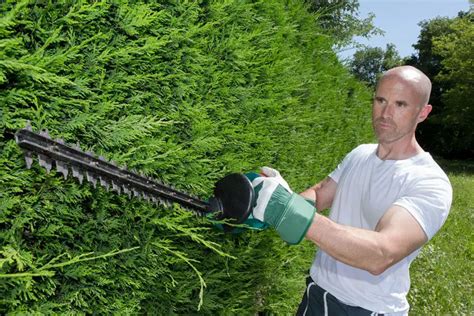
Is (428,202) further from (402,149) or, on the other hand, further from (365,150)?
(365,150)

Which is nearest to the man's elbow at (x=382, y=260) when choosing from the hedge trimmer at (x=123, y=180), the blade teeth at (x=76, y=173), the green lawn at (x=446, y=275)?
the hedge trimmer at (x=123, y=180)

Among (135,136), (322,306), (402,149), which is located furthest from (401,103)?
(135,136)

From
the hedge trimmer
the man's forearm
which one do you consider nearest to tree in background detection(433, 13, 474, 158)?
the man's forearm

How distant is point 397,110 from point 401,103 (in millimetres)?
53

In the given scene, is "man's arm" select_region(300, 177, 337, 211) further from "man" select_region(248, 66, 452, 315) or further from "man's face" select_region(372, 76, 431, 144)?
"man's face" select_region(372, 76, 431, 144)

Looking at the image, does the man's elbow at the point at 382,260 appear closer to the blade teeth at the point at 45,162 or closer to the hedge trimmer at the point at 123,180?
the hedge trimmer at the point at 123,180

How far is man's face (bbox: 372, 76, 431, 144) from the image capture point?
3.08 metres

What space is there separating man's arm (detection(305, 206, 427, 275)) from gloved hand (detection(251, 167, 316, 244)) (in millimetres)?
92

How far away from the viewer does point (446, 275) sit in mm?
8109

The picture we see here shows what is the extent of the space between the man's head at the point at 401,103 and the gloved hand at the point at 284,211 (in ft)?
3.44

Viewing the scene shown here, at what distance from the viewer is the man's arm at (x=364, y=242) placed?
7.98ft

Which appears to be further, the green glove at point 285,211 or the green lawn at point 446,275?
the green lawn at point 446,275

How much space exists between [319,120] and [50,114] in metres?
4.43

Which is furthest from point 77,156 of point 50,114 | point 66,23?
point 66,23
